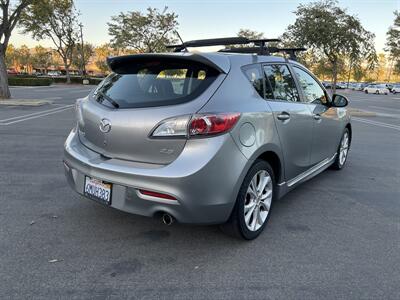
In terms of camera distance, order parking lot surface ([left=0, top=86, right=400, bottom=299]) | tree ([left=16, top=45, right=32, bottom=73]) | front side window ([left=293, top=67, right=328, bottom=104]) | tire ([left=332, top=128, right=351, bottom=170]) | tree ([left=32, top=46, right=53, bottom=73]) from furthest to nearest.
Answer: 1. tree ([left=16, top=45, right=32, bottom=73])
2. tree ([left=32, top=46, right=53, bottom=73])
3. tire ([left=332, top=128, right=351, bottom=170])
4. front side window ([left=293, top=67, right=328, bottom=104])
5. parking lot surface ([left=0, top=86, right=400, bottom=299])

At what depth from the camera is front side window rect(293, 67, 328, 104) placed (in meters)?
4.03

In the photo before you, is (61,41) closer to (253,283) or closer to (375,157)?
(375,157)

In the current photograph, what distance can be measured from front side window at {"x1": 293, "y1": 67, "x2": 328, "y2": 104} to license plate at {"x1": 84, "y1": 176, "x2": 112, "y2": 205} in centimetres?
243

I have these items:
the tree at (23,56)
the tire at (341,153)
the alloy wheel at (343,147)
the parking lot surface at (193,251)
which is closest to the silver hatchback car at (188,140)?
the parking lot surface at (193,251)

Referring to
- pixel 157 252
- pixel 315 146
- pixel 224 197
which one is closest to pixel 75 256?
pixel 157 252

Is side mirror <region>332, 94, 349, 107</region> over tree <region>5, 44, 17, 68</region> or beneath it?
beneath

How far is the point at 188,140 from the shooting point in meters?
2.54

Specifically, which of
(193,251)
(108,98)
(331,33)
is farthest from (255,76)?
(331,33)

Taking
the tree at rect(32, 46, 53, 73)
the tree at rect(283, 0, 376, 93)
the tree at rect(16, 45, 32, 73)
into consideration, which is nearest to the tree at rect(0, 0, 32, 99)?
the tree at rect(283, 0, 376, 93)

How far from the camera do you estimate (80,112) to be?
3.30 meters

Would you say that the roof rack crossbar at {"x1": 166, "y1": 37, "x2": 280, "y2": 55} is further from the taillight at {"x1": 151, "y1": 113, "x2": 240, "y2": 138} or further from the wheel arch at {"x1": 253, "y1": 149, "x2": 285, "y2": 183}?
the taillight at {"x1": 151, "y1": 113, "x2": 240, "y2": 138}

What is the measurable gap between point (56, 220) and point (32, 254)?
0.67 meters

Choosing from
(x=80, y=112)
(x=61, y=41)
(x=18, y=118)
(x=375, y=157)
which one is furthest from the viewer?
(x=61, y=41)

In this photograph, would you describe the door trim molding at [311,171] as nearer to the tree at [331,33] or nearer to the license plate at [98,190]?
the license plate at [98,190]
